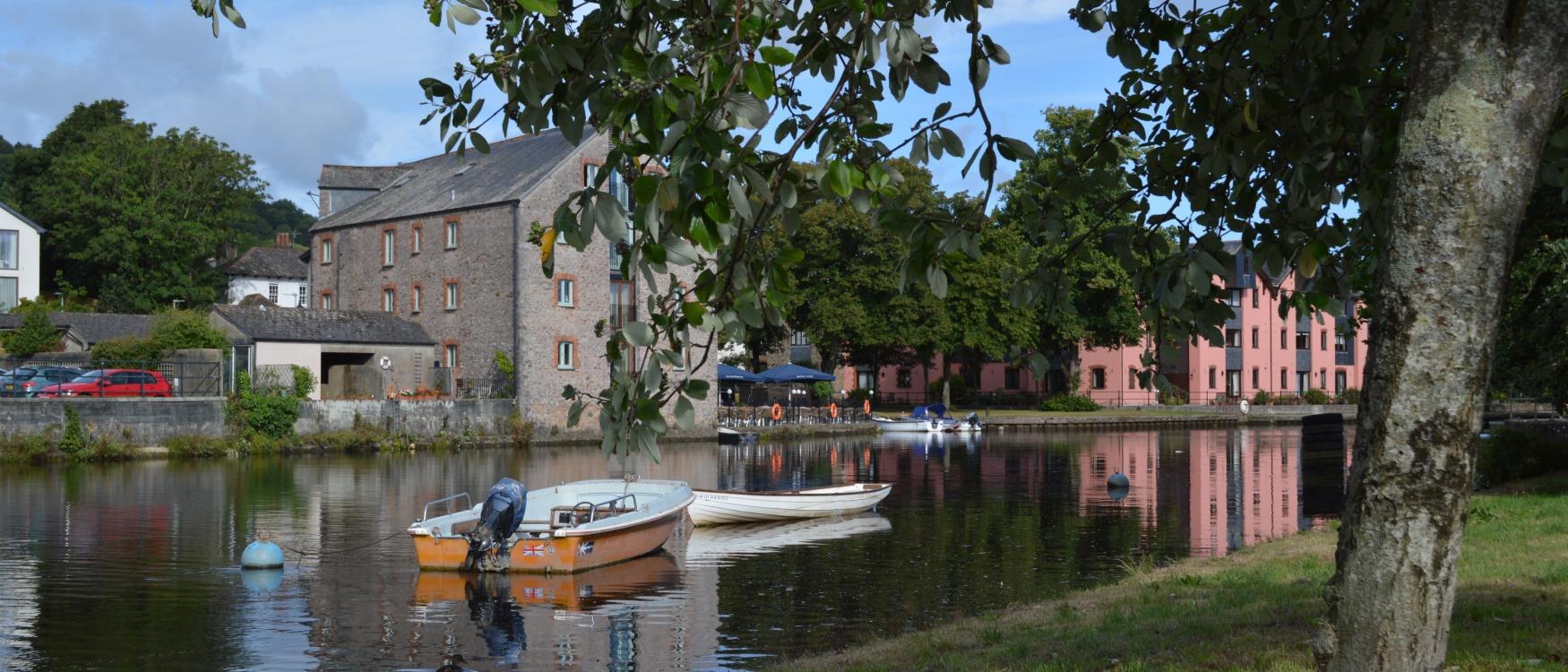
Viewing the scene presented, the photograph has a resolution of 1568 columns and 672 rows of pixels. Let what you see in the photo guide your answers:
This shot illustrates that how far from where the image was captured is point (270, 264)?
90750mm

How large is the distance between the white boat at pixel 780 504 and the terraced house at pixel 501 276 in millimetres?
27137

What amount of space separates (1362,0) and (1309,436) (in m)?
22.2

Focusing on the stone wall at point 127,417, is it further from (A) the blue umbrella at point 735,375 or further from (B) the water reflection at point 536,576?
(A) the blue umbrella at point 735,375

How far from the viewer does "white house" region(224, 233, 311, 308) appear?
88562 mm

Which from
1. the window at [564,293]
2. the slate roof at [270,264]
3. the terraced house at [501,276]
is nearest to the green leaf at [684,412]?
the terraced house at [501,276]

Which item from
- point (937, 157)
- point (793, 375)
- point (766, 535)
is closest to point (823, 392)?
point (793, 375)

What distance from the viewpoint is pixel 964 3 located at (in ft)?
20.6

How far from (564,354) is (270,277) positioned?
39.1m

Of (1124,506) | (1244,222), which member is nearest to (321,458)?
(1124,506)

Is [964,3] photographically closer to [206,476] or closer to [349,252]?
[206,476]

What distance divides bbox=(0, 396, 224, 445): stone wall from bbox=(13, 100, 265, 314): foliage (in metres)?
35.0

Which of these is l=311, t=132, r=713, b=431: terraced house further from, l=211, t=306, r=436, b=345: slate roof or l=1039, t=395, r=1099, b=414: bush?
l=1039, t=395, r=1099, b=414: bush

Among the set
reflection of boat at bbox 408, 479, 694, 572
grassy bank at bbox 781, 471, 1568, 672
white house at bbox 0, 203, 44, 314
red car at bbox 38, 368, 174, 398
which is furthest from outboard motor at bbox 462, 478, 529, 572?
white house at bbox 0, 203, 44, 314

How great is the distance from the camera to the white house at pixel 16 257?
7488cm
